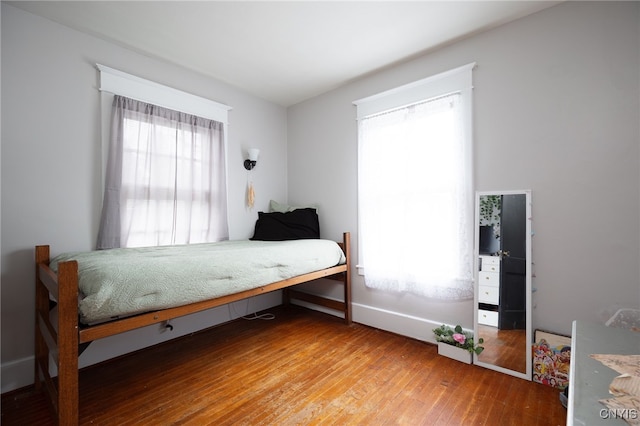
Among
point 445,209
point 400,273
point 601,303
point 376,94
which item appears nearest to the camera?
point 601,303

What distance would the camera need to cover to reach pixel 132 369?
2010 millimetres

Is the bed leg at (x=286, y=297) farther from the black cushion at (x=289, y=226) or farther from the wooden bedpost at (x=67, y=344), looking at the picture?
the wooden bedpost at (x=67, y=344)

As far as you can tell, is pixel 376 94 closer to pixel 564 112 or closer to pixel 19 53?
pixel 564 112

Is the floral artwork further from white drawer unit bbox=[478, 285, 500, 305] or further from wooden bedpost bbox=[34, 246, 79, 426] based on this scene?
wooden bedpost bbox=[34, 246, 79, 426]

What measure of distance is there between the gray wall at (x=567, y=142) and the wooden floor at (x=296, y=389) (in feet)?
1.76

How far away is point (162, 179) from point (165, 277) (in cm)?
131

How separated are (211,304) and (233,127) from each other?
82.6 inches

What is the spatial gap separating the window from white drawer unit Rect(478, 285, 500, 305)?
2455mm

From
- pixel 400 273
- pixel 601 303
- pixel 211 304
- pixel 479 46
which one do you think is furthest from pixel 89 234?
pixel 601 303

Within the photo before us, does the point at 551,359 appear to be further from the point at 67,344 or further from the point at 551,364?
the point at 67,344

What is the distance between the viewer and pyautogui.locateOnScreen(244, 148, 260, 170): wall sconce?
3129 millimetres

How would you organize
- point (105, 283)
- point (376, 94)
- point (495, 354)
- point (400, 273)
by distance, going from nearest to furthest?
1. point (105, 283)
2. point (495, 354)
3. point (400, 273)
4. point (376, 94)

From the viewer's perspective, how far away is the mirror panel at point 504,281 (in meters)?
1.90

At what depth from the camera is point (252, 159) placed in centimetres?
316
